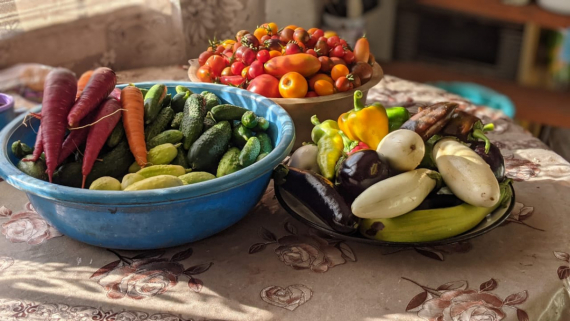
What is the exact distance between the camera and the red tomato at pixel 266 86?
1.26 meters

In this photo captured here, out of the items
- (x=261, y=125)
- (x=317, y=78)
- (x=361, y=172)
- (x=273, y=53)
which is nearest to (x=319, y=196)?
(x=361, y=172)

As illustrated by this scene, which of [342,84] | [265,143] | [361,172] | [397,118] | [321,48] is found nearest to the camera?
[361,172]

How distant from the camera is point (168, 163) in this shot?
1.01 meters

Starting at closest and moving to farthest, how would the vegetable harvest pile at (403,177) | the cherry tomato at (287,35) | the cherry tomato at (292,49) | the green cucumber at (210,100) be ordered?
the vegetable harvest pile at (403,177), the green cucumber at (210,100), the cherry tomato at (292,49), the cherry tomato at (287,35)

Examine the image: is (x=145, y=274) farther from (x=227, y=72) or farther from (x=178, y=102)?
(x=227, y=72)

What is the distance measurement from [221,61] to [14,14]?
723mm

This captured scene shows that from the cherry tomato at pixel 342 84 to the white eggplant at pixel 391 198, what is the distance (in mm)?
398

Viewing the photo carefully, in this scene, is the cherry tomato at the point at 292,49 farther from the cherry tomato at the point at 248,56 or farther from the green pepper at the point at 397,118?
the green pepper at the point at 397,118

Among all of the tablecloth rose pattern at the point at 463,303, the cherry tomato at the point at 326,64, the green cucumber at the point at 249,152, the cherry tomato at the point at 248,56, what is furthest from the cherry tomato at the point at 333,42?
the tablecloth rose pattern at the point at 463,303

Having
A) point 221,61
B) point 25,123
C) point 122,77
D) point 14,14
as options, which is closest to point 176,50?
point 122,77

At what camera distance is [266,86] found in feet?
4.12

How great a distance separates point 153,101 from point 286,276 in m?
0.45

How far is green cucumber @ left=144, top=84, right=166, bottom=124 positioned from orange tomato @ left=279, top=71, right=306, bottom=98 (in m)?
0.26

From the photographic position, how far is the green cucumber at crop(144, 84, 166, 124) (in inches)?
42.5
